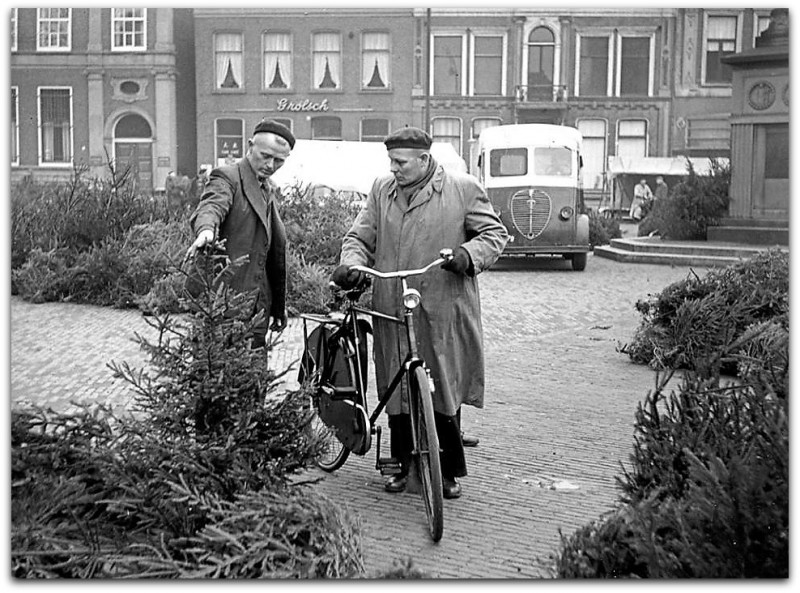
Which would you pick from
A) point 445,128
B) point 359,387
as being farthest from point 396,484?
point 445,128

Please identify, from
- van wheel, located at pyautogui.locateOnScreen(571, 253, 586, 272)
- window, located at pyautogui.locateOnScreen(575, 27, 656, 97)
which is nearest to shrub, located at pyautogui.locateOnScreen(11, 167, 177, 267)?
window, located at pyautogui.locateOnScreen(575, 27, 656, 97)

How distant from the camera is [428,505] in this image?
183 inches

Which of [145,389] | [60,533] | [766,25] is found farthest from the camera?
[766,25]

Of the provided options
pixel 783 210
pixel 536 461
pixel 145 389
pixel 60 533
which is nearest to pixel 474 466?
pixel 536 461

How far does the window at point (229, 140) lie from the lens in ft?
18.7

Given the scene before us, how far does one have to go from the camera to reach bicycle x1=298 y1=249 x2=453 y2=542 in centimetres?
470

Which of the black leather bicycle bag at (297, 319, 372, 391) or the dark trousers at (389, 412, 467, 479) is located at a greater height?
the black leather bicycle bag at (297, 319, 372, 391)

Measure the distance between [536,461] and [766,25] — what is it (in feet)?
7.92

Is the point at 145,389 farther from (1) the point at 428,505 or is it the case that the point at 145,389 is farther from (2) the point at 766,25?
(2) the point at 766,25

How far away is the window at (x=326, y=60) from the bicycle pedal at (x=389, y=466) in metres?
1.96

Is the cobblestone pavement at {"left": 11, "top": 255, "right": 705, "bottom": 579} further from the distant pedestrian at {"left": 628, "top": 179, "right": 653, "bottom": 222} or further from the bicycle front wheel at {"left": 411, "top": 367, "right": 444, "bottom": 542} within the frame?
the distant pedestrian at {"left": 628, "top": 179, "right": 653, "bottom": 222}

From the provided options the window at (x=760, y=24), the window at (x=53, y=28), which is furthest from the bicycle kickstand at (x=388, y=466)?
the window at (x=760, y=24)

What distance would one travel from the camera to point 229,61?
5.23 metres

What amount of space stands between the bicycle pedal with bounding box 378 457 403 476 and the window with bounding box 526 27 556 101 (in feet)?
6.74
